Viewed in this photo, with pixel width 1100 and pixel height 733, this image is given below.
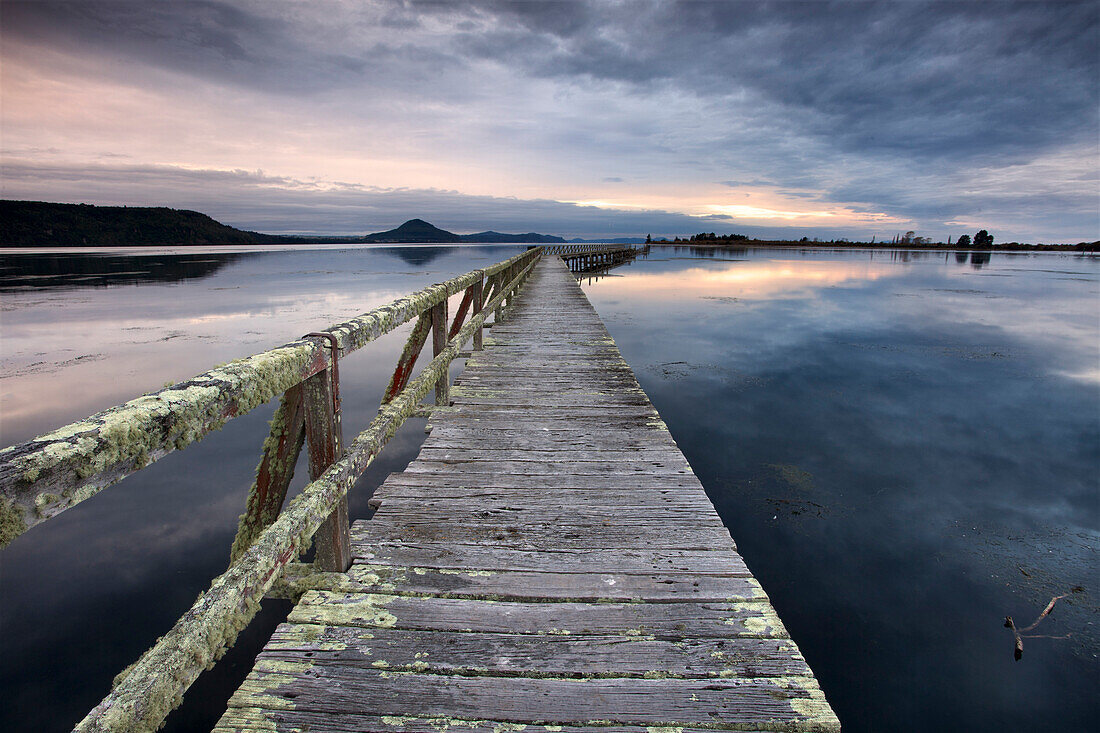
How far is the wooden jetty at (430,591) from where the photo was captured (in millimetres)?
1195

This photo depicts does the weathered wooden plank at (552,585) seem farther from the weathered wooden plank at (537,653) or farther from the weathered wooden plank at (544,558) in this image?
the weathered wooden plank at (537,653)

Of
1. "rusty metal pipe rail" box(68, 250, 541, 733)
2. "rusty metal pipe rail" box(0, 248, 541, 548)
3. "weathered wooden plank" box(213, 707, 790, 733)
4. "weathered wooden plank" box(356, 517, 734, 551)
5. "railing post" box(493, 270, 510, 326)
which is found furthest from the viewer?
"railing post" box(493, 270, 510, 326)

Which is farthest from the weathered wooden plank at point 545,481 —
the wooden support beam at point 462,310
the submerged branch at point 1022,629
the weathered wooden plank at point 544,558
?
the submerged branch at point 1022,629

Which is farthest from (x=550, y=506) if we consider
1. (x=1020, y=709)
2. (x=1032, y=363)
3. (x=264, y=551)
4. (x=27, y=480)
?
(x=1032, y=363)

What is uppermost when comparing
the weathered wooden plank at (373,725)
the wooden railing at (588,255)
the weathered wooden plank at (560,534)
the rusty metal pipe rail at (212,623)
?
the wooden railing at (588,255)

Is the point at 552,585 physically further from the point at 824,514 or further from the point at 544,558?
the point at 824,514

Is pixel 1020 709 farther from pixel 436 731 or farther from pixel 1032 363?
pixel 1032 363

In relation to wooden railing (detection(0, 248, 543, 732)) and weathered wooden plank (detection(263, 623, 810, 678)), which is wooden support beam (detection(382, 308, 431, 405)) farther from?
weathered wooden plank (detection(263, 623, 810, 678))

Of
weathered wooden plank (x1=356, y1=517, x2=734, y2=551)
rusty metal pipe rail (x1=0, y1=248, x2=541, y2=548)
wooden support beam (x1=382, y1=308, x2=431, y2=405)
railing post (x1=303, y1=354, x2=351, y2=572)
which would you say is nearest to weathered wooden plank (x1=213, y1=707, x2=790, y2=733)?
railing post (x1=303, y1=354, x2=351, y2=572)

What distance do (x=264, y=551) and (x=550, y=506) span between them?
184cm

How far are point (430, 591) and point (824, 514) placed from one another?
5.38m

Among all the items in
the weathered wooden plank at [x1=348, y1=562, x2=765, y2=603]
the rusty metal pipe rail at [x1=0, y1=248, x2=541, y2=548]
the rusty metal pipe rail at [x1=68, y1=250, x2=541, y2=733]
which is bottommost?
the weathered wooden plank at [x1=348, y1=562, x2=765, y2=603]

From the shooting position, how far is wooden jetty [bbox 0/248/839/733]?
47.0 inches

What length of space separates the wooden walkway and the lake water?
271 centimetres
